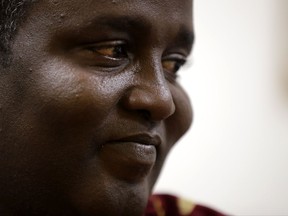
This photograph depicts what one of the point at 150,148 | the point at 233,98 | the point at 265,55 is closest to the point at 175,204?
the point at 150,148

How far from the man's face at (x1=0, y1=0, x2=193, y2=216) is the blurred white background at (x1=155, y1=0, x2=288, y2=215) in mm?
713

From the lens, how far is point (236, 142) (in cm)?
132

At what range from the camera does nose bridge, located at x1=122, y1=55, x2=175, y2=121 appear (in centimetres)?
60

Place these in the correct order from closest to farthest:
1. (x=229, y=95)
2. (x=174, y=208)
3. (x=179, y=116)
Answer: (x=179, y=116), (x=174, y=208), (x=229, y=95)

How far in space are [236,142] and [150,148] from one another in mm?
740

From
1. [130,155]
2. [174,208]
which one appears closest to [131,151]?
[130,155]

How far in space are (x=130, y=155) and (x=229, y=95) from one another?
0.83 meters

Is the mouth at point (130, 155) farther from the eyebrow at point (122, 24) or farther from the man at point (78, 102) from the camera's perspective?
the eyebrow at point (122, 24)

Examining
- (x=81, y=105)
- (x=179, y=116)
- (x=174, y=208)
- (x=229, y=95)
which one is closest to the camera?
(x=81, y=105)

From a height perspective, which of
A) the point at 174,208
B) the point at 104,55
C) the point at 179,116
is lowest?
the point at 174,208

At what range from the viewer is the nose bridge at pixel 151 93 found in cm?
60

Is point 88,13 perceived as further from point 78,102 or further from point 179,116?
point 179,116

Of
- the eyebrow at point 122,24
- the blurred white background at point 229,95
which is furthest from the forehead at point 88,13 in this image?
the blurred white background at point 229,95

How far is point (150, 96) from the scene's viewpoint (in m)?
0.60
